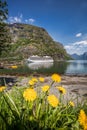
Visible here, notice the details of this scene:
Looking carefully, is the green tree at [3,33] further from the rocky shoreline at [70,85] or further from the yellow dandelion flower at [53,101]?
the yellow dandelion flower at [53,101]

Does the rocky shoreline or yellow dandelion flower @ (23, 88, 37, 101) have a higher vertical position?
yellow dandelion flower @ (23, 88, 37, 101)

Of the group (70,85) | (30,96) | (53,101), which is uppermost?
(30,96)

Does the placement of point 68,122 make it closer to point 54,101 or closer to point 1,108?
point 54,101

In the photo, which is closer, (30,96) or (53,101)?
(30,96)

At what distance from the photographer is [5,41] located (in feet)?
72.5

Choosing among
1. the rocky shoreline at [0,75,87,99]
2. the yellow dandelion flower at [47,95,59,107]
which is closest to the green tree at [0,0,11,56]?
the rocky shoreline at [0,75,87,99]

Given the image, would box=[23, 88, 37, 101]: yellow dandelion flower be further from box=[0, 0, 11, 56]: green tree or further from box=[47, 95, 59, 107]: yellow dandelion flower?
box=[0, 0, 11, 56]: green tree

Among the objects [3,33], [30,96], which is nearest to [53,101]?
[30,96]

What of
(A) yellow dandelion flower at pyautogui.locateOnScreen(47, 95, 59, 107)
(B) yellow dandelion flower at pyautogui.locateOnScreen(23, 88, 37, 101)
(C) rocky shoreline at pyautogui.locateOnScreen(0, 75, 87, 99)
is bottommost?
(C) rocky shoreline at pyautogui.locateOnScreen(0, 75, 87, 99)

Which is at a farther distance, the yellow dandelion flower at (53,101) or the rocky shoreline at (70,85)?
the rocky shoreline at (70,85)

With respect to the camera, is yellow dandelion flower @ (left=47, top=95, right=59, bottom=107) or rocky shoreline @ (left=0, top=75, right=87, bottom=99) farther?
rocky shoreline @ (left=0, top=75, right=87, bottom=99)

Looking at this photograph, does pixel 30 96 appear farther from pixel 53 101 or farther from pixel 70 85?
pixel 70 85

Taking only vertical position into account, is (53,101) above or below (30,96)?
below

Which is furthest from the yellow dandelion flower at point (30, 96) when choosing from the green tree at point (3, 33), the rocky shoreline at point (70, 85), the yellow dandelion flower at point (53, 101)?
the green tree at point (3, 33)
